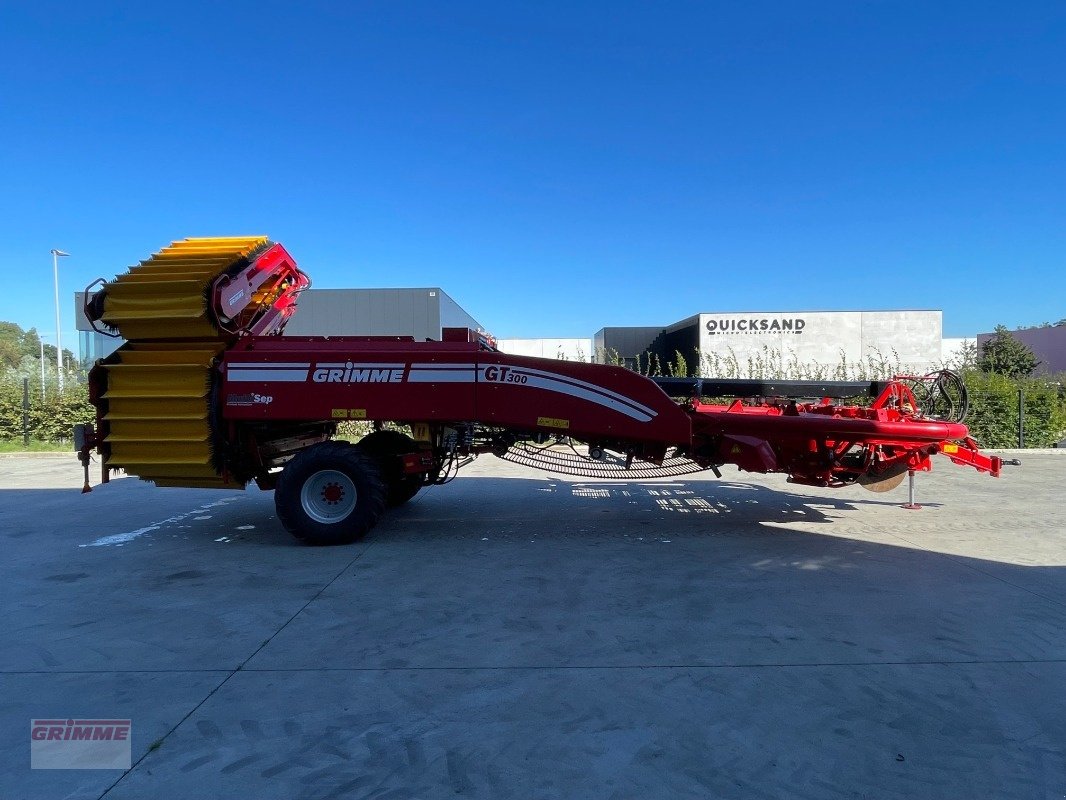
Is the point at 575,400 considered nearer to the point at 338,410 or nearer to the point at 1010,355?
the point at 338,410

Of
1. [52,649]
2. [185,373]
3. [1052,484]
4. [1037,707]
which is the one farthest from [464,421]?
[1052,484]

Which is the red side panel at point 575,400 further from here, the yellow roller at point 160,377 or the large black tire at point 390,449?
the yellow roller at point 160,377

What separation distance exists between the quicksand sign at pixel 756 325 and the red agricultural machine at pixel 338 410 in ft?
75.1

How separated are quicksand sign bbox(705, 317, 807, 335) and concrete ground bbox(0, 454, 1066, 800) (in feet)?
74.5

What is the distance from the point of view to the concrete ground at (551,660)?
8.97 feet

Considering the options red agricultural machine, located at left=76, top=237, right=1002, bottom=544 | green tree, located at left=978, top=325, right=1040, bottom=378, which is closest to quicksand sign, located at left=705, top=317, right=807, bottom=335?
green tree, located at left=978, top=325, right=1040, bottom=378

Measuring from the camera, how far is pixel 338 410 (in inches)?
262

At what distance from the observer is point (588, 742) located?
294 centimetres

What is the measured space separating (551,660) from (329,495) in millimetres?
3754

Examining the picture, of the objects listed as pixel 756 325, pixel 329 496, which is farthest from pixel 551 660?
pixel 756 325

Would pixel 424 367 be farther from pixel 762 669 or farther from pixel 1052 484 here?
pixel 1052 484

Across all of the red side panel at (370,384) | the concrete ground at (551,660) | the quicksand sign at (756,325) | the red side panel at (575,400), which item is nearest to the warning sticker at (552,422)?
the red side panel at (575,400)

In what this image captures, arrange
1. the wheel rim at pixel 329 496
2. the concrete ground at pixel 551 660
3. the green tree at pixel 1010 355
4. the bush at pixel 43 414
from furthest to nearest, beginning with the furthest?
the green tree at pixel 1010 355 → the bush at pixel 43 414 → the wheel rim at pixel 329 496 → the concrete ground at pixel 551 660

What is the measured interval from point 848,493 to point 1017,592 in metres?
4.78
